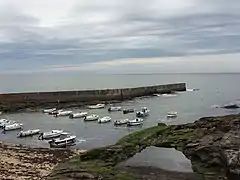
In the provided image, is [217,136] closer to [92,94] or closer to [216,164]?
[216,164]

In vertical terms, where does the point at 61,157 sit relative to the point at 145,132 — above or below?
below

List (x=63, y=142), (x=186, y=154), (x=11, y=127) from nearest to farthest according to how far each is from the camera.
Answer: (x=186, y=154) → (x=63, y=142) → (x=11, y=127)

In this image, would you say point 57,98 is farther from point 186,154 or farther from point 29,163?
point 186,154

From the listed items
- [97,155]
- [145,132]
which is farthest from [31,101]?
[97,155]

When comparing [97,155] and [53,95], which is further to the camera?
[53,95]

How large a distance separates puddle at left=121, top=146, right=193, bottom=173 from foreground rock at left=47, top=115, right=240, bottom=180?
42 centimetres

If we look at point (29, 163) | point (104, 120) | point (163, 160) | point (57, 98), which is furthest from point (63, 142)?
point (57, 98)

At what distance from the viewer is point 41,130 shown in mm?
57219

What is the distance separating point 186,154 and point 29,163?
14.2m

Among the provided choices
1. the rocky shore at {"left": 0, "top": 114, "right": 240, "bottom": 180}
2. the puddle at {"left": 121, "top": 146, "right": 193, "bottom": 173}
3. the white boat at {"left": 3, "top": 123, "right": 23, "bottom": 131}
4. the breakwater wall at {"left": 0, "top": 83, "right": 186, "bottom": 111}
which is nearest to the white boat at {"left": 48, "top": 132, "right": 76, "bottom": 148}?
the rocky shore at {"left": 0, "top": 114, "right": 240, "bottom": 180}

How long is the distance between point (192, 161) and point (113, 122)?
4417 cm

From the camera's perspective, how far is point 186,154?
21.3 metres

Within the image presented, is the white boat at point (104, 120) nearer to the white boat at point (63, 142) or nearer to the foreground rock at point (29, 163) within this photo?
the white boat at point (63, 142)

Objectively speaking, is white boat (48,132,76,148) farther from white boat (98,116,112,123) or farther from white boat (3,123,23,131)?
white boat (98,116,112,123)
